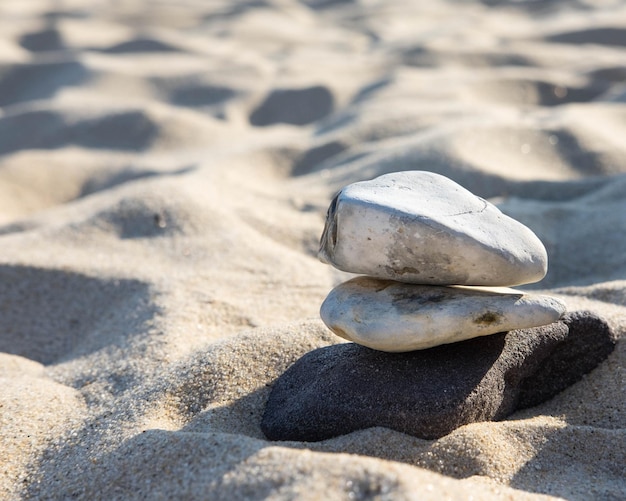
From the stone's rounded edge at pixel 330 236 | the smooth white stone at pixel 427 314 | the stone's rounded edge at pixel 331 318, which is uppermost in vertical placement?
the stone's rounded edge at pixel 330 236

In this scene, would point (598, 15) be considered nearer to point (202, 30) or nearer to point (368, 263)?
point (202, 30)

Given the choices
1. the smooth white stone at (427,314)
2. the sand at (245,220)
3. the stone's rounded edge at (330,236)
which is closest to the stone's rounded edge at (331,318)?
the smooth white stone at (427,314)

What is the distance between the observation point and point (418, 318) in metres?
1.60

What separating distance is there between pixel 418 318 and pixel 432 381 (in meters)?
0.16

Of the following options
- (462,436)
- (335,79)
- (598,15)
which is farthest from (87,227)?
(598,15)

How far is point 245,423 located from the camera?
5.51 ft

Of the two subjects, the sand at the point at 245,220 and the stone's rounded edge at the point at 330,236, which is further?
the stone's rounded edge at the point at 330,236

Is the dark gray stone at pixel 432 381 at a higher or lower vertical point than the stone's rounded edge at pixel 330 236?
lower

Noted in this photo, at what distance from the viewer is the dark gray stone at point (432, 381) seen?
1.58 m

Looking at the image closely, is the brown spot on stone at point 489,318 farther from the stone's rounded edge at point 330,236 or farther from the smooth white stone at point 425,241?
the stone's rounded edge at point 330,236

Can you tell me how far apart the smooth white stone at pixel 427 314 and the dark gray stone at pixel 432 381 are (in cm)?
8

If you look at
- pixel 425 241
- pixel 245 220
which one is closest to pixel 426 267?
pixel 425 241

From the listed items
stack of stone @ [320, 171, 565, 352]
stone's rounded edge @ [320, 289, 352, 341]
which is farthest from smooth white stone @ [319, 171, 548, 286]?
stone's rounded edge @ [320, 289, 352, 341]

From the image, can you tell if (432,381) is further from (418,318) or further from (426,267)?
(426,267)
